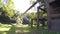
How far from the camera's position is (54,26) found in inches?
303

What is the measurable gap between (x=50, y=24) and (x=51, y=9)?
0.81 metres

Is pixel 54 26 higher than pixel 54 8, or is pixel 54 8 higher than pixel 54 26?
pixel 54 8

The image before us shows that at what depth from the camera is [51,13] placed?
25.7ft

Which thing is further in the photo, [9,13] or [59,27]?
[9,13]

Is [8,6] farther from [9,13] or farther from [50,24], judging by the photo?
[50,24]

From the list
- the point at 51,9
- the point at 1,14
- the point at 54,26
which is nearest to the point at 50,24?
the point at 54,26

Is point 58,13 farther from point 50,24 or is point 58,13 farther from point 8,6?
point 8,6

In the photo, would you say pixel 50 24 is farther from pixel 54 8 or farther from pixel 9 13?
pixel 9 13

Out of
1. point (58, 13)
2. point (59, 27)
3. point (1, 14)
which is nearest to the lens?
point (59, 27)

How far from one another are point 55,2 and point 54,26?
1.21m

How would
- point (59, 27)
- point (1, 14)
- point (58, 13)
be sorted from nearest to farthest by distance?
point (59, 27) < point (58, 13) < point (1, 14)

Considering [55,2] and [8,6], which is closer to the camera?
[55,2]

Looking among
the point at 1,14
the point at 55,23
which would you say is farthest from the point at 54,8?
the point at 1,14

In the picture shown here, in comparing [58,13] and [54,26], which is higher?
[58,13]
